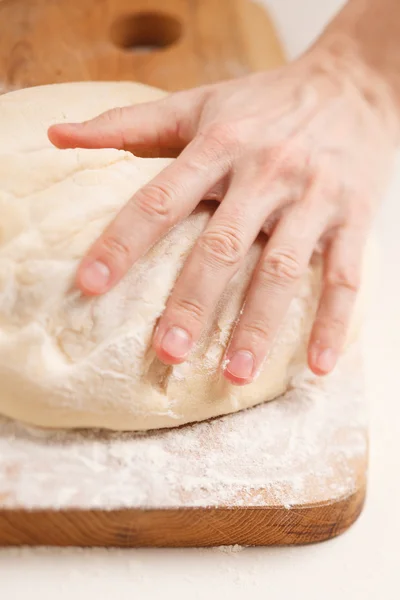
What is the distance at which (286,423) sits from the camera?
107cm

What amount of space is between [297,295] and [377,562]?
1.51 feet

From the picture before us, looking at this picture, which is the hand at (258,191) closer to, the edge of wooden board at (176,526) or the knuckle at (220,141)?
the knuckle at (220,141)

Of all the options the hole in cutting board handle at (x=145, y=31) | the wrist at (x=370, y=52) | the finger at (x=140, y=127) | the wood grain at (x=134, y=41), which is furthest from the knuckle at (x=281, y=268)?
the hole in cutting board handle at (x=145, y=31)

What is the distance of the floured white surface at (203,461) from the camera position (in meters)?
0.94

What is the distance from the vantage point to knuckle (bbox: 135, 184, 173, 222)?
0.96m

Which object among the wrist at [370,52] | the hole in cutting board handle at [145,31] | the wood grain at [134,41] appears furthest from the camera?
the hole in cutting board handle at [145,31]

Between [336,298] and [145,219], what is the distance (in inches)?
14.5

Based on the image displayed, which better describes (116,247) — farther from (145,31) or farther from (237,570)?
(145,31)

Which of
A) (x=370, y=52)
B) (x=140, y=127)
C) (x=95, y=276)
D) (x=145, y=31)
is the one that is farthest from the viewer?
(x=145, y=31)

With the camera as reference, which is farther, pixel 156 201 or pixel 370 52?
pixel 370 52

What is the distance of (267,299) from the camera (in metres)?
1.01

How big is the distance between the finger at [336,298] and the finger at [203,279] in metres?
0.18

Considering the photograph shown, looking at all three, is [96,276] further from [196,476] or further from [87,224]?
[196,476]

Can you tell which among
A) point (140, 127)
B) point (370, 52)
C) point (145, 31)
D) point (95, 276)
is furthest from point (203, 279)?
point (145, 31)
